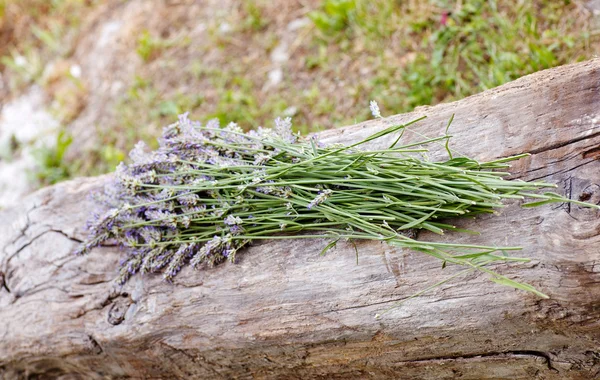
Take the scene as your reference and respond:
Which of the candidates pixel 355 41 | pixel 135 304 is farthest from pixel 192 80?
pixel 135 304

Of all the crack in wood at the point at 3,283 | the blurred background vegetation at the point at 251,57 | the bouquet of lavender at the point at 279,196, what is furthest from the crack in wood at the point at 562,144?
the crack in wood at the point at 3,283

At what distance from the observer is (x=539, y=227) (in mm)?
1609

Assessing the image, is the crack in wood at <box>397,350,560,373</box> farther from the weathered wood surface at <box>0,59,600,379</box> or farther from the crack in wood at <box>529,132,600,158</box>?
the crack in wood at <box>529,132,600,158</box>

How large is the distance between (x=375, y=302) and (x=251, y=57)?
8.86 ft

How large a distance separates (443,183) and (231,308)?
0.86m

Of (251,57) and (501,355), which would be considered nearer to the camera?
(501,355)

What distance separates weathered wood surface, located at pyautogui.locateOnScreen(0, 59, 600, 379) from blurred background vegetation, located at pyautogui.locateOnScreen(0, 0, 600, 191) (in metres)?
1.22

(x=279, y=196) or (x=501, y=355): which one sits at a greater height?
(x=279, y=196)

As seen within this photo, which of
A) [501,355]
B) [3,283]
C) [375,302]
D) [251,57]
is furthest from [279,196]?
[251,57]

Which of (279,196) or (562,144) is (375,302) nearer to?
(279,196)

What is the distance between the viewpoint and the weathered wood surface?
5.23 feet

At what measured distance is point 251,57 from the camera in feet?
13.4

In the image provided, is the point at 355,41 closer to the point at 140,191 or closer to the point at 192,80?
the point at 192,80

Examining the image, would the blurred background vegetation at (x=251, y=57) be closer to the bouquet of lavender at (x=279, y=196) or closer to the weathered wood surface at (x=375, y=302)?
the weathered wood surface at (x=375, y=302)
